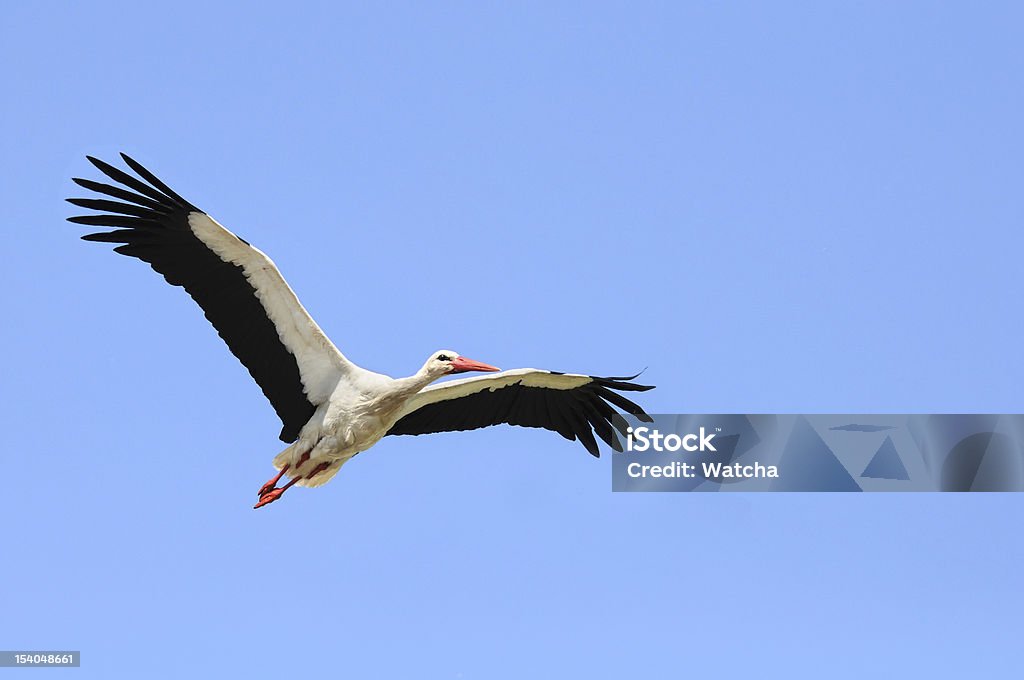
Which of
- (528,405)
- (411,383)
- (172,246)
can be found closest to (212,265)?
(172,246)

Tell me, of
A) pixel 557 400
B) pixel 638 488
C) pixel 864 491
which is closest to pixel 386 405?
pixel 557 400

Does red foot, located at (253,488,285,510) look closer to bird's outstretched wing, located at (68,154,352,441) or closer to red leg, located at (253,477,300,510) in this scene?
red leg, located at (253,477,300,510)

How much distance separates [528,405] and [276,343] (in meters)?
2.99

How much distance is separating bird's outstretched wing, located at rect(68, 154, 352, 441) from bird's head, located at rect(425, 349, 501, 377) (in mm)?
862

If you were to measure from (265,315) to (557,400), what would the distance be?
3482mm

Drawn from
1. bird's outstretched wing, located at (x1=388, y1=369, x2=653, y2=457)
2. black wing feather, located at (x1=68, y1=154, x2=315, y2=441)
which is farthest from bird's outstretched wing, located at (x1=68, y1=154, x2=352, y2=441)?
bird's outstretched wing, located at (x1=388, y1=369, x2=653, y2=457)

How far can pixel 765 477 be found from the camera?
23.2 meters

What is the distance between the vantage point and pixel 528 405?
68.8 ft

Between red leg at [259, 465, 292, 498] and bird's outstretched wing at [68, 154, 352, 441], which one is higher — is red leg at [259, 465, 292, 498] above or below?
below

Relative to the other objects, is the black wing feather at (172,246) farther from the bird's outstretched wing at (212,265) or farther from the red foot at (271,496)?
the red foot at (271,496)

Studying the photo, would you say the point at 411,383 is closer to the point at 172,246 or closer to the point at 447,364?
the point at 447,364

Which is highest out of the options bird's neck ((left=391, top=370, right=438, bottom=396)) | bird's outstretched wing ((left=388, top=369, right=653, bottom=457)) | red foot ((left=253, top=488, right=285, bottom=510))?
bird's outstretched wing ((left=388, top=369, right=653, bottom=457))

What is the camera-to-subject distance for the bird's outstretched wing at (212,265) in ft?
62.7

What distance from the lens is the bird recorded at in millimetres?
19156
